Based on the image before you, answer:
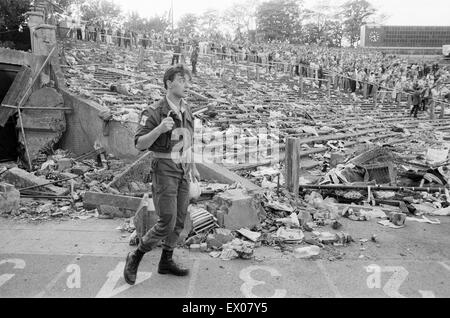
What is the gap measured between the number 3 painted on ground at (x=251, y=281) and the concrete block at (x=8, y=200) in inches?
144

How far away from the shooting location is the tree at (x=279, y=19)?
56281mm

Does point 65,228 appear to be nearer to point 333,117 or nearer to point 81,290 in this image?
point 81,290

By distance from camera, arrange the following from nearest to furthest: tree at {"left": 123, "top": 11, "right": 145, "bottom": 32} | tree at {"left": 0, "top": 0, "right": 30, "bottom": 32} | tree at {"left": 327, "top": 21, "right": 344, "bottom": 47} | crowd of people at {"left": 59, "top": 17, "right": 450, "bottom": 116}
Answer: tree at {"left": 0, "top": 0, "right": 30, "bottom": 32} → crowd of people at {"left": 59, "top": 17, "right": 450, "bottom": 116} → tree at {"left": 123, "top": 11, "right": 145, "bottom": 32} → tree at {"left": 327, "top": 21, "right": 344, "bottom": 47}

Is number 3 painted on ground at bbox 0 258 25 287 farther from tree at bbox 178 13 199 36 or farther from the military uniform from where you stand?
tree at bbox 178 13 199 36

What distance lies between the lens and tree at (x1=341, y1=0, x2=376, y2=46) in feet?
188

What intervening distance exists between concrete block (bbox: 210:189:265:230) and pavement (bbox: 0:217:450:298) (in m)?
0.49

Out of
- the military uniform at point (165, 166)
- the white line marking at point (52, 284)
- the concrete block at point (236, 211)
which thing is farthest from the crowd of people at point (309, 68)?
the white line marking at point (52, 284)

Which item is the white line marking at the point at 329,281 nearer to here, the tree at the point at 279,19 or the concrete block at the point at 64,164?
the concrete block at the point at 64,164

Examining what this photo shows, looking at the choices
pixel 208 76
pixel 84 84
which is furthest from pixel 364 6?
pixel 84 84

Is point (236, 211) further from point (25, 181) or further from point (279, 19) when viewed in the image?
point (279, 19)

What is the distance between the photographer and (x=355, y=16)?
5816 cm

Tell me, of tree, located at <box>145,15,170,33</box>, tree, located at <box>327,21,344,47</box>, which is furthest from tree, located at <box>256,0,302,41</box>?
tree, located at <box>145,15,170,33</box>

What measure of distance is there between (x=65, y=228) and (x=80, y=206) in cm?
97

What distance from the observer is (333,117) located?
15.2 m
